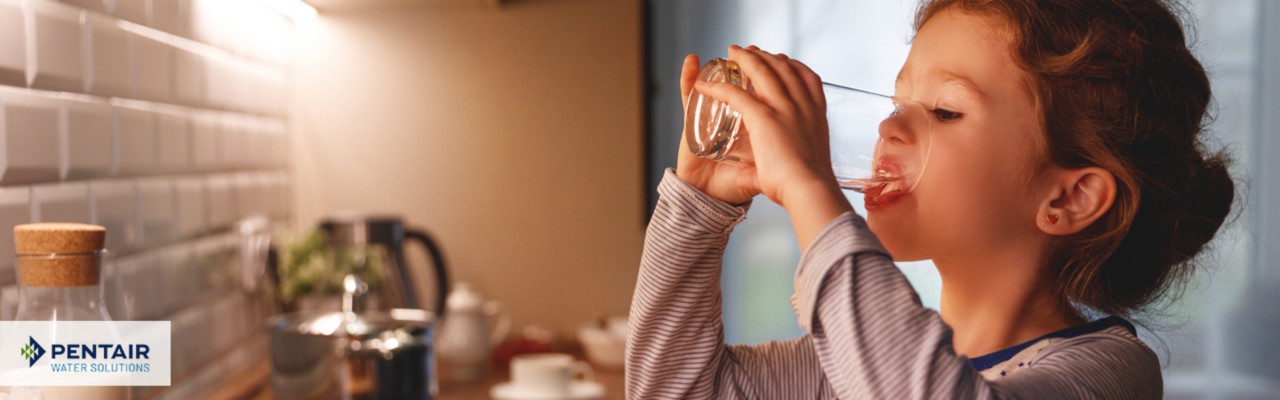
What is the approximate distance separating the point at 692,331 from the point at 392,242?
0.98 meters

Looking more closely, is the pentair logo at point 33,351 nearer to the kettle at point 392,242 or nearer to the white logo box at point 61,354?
the white logo box at point 61,354

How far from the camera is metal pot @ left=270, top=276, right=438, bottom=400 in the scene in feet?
4.85

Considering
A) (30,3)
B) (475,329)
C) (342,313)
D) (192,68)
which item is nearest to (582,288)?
(475,329)

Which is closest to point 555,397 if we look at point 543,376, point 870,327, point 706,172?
point 543,376

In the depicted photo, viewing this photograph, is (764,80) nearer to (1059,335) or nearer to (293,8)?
(1059,335)

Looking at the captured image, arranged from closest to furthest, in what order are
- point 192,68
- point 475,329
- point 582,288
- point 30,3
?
1. point 30,3
2. point 192,68
3. point 475,329
4. point 582,288

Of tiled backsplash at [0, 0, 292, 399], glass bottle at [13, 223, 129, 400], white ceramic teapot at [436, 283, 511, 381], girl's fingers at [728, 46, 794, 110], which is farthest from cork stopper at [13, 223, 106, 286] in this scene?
white ceramic teapot at [436, 283, 511, 381]

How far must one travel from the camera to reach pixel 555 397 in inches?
62.6

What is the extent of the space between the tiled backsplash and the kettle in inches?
6.0

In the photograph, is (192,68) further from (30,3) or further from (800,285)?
(800,285)

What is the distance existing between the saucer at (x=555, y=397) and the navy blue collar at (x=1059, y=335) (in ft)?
2.60

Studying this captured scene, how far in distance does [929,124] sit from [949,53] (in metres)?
0.08

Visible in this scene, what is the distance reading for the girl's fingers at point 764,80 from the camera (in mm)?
743

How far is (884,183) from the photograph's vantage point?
0.91 meters
